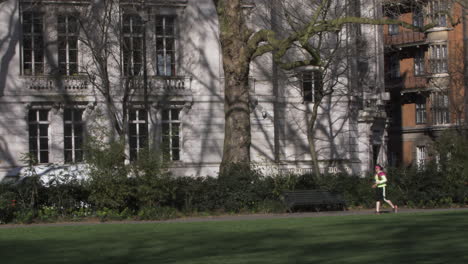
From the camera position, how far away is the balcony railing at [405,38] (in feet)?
225

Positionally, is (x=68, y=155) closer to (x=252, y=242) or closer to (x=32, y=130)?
(x=32, y=130)

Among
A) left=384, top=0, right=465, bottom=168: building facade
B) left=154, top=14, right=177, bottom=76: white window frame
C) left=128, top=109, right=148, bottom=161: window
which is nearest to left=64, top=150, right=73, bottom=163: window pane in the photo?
left=128, top=109, right=148, bottom=161: window

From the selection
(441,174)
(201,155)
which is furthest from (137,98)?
(441,174)

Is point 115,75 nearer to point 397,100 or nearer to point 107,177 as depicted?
point 107,177

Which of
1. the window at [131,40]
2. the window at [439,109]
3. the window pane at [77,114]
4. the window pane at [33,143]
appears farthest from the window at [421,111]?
the window pane at [33,143]

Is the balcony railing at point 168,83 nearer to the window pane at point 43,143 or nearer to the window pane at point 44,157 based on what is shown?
the window pane at point 43,143

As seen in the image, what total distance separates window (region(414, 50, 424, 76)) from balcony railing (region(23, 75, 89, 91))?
32.2m

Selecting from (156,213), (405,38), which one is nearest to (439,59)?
(405,38)

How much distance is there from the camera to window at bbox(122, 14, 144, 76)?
42.4 m

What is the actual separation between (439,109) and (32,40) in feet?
111

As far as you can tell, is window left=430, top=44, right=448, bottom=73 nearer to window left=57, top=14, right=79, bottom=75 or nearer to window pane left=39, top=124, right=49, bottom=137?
window left=57, top=14, right=79, bottom=75

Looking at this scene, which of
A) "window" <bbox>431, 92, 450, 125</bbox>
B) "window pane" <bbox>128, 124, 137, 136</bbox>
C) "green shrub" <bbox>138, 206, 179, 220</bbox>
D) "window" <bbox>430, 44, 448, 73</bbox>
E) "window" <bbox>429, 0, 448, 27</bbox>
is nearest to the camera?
"green shrub" <bbox>138, 206, 179, 220</bbox>

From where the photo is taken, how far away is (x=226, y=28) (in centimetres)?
3170

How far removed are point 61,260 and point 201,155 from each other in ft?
103
